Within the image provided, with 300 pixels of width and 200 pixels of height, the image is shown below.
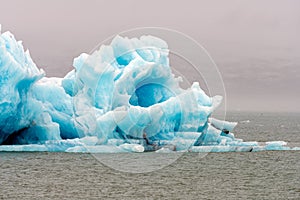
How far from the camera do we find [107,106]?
26172 mm

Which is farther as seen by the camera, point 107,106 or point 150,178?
point 107,106

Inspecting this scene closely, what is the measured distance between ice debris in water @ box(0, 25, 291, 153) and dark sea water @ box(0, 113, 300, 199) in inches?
32.1

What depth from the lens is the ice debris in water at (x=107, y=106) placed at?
2452 centimetres

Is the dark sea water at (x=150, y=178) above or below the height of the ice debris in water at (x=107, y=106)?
below

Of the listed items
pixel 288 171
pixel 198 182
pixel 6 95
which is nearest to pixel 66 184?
pixel 198 182

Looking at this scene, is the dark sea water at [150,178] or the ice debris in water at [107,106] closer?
the dark sea water at [150,178]

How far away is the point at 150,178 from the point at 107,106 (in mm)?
6270

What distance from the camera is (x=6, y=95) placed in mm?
23391

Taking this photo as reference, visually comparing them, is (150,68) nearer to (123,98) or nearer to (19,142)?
(123,98)

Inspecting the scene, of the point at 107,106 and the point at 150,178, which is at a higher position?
the point at 107,106

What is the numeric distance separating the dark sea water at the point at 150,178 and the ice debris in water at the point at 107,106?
0.81 metres

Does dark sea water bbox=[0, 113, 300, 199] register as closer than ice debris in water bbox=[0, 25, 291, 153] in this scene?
Yes

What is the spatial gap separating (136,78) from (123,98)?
1108 mm

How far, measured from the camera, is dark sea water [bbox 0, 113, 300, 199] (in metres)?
17.3
